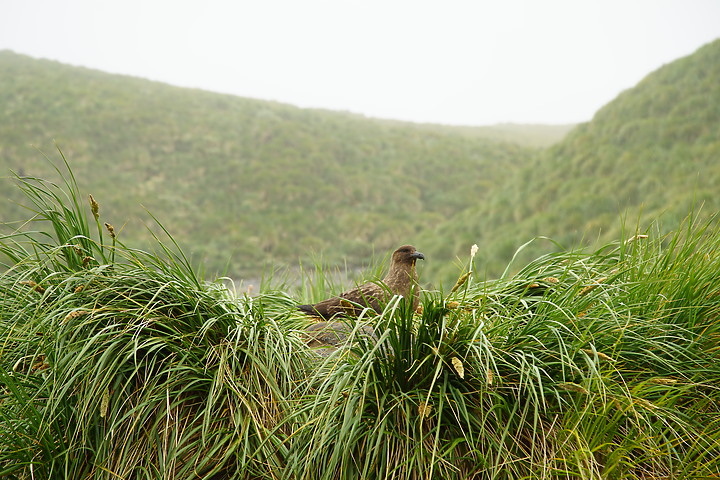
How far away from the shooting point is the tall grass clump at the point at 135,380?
2436mm

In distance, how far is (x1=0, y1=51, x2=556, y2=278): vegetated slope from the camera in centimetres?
2514

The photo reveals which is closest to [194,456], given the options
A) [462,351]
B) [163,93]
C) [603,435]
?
[462,351]

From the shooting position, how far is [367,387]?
235 centimetres

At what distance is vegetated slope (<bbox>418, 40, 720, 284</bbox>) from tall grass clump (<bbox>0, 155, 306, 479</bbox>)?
12701 millimetres

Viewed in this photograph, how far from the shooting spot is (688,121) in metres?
18.4

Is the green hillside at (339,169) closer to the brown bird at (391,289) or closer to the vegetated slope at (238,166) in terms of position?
the vegetated slope at (238,166)

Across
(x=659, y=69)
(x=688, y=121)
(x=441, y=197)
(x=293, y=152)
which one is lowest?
(x=441, y=197)

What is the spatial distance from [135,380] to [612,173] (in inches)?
739

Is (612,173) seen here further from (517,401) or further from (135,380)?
(135,380)

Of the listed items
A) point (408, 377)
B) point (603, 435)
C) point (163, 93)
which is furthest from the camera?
point (163, 93)

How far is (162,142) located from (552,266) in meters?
32.0

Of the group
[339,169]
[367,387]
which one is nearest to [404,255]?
[367,387]

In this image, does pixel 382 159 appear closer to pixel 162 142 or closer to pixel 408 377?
pixel 162 142

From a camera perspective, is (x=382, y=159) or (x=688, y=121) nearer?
(x=688, y=121)
